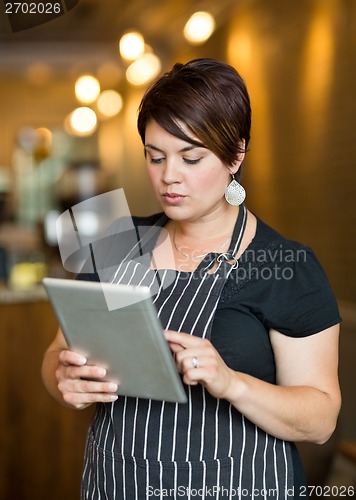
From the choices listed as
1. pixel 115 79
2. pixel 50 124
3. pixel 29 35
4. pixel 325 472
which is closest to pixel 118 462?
pixel 325 472

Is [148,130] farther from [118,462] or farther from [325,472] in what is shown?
[325,472]

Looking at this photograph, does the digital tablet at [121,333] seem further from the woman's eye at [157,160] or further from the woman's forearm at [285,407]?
the woman's eye at [157,160]

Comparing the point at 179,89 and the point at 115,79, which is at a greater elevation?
the point at 115,79

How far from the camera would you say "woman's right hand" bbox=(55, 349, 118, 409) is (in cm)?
120

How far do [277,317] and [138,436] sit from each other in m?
0.35

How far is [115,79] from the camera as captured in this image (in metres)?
8.57

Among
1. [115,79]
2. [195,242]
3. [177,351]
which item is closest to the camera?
[177,351]

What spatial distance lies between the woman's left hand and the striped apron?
20cm

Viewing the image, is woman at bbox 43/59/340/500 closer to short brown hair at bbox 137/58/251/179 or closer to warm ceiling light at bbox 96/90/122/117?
short brown hair at bbox 137/58/251/179

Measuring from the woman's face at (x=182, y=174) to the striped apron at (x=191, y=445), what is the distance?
0.41ft

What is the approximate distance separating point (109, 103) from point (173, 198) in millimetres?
7710

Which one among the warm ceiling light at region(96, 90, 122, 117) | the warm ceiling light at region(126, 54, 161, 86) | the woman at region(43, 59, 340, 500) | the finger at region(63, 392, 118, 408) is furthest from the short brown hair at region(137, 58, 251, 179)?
the warm ceiling light at region(96, 90, 122, 117)

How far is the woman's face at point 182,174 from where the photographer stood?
1.33m

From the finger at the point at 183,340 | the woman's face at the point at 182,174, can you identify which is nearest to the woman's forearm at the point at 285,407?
the finger at the point at 183,340
